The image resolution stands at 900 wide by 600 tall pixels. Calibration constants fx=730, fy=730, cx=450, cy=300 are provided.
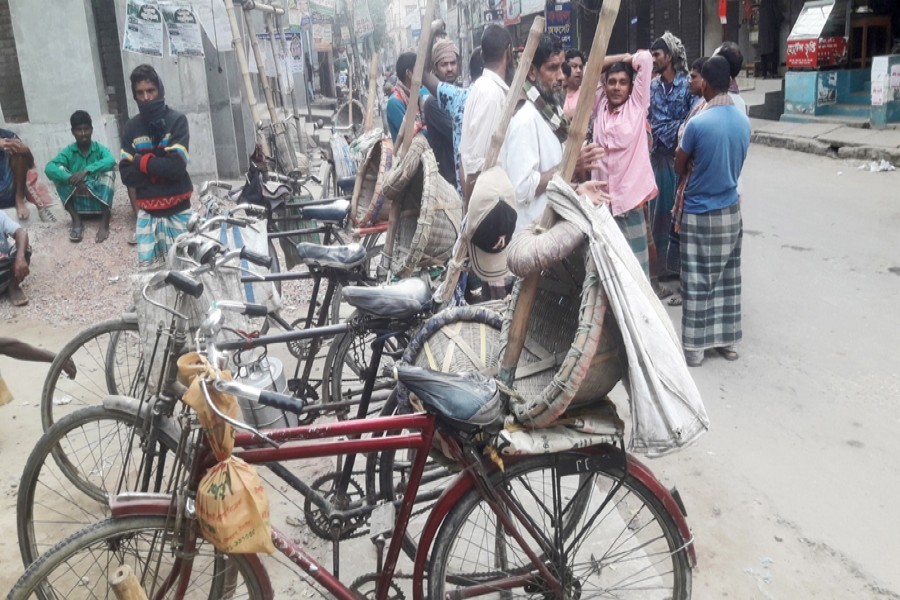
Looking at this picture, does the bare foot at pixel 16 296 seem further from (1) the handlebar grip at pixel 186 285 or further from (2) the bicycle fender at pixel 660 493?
(2) the bicycle fender at pixel 660 493

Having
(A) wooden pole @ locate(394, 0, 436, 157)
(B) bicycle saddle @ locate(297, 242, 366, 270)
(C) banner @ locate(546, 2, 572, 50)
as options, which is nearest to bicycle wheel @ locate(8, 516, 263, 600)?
(B) bicycle saddle @ locate(297, 242, 366, 270)

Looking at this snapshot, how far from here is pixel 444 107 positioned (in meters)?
5.48

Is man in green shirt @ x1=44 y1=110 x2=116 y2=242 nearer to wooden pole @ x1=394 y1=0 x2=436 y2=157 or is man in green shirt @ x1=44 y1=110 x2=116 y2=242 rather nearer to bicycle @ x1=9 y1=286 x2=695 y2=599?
wooden pole @ x1=394 y1=0 x2=436 y2=157

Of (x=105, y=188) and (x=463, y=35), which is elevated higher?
(x=463, y=35)

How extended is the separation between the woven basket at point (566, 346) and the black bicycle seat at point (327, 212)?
1948 mm

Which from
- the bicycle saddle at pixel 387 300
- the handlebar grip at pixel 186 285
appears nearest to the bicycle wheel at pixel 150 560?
the handlebar grip at pixel 186 285

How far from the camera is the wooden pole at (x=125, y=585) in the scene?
176cm

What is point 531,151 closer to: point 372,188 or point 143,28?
point 372,188

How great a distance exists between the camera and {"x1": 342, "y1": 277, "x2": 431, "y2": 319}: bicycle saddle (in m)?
2.60

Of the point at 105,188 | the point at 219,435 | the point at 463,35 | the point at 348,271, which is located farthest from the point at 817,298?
the point at 463,35

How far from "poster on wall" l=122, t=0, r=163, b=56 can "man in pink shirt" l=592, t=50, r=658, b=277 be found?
4312 millimetres

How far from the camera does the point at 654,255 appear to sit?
19.3ft

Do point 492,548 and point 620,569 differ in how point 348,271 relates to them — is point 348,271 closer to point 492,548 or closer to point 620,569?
point 492,548

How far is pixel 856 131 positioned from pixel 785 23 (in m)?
5.80
